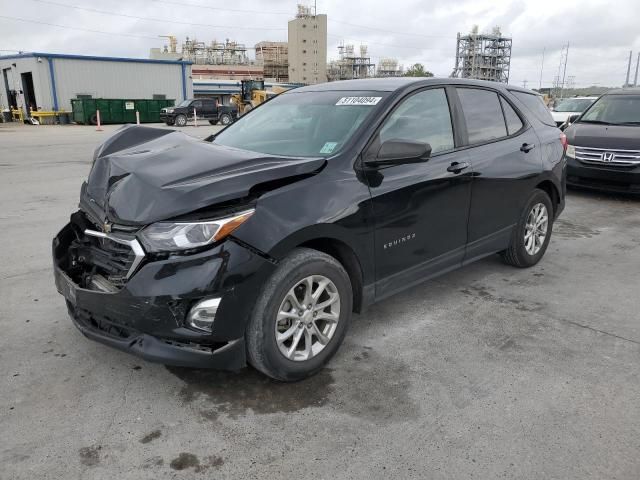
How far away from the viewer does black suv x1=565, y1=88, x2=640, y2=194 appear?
316 inches

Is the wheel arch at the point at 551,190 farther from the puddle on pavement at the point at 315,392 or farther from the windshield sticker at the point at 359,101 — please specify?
the puddle on pavement at the point at 315,392

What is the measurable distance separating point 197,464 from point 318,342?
3.30ft

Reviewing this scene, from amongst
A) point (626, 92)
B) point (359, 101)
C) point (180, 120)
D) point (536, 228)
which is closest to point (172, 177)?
point (359, 101)

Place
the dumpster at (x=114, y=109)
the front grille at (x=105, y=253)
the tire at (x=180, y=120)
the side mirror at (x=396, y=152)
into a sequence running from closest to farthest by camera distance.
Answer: the front grille at (x=105, y=253)
the side mirror at (x=396, y=152)
the tire at (x=180, y=120)
the dumpster at (x=114, y=109)

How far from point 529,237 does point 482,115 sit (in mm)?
1375

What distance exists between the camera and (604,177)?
27.3ft

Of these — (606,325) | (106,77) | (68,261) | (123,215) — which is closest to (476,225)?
(606,325)

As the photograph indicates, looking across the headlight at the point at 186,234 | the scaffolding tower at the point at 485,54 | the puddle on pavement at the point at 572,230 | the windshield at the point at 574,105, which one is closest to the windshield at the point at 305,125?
the headlight at the point at 186,234

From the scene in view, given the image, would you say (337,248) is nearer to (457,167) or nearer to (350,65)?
(457,167)

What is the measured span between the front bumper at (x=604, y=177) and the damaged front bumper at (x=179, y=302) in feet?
24.3

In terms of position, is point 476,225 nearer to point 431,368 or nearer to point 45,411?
point 431,368

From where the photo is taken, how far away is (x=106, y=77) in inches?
1537

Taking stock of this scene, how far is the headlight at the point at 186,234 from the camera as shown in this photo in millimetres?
2584

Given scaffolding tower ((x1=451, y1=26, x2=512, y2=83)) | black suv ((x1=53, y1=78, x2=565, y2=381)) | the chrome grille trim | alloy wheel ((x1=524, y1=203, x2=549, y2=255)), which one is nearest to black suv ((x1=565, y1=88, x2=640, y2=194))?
alloy wheel ((x1=524, y1=203, x2=549, y2=255))
